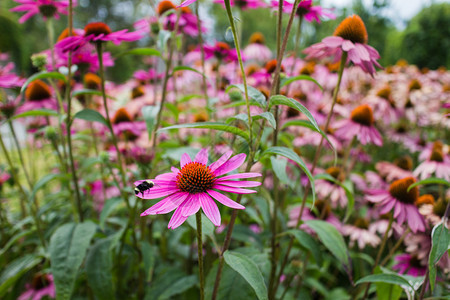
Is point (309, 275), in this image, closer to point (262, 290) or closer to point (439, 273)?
point (439, 273)

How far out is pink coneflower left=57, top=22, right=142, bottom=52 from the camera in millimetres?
764

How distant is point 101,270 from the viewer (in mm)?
831

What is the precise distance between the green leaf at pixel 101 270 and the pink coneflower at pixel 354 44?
77cm

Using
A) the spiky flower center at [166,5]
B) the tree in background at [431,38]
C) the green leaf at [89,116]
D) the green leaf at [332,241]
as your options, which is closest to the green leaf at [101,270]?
the green leaf at [89,116]

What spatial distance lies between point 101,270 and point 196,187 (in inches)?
18.9

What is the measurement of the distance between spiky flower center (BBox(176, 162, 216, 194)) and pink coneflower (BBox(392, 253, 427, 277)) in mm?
773

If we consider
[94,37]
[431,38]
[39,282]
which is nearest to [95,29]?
[94,37]

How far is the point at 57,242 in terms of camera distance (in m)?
0.79

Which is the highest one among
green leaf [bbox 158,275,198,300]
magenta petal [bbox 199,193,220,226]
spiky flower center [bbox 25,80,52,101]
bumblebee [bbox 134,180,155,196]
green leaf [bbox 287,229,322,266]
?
magenta petal [bbox 199,193,220,226]

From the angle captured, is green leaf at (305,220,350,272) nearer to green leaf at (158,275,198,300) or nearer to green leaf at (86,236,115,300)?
green leaf at (158,275,198,300)

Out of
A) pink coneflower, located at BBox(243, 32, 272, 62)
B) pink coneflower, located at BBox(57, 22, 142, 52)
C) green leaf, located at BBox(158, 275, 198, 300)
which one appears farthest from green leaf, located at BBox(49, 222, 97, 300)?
pink coneflower, located at BBox(243, 32, 272, 62)

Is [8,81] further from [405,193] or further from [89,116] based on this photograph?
[405,193]

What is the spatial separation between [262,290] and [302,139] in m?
1.14

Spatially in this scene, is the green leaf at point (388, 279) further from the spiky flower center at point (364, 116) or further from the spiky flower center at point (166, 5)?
the spiky flower center at point (166, 5)
